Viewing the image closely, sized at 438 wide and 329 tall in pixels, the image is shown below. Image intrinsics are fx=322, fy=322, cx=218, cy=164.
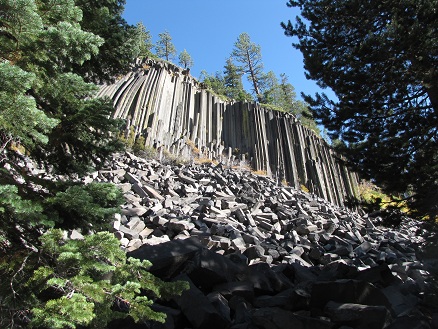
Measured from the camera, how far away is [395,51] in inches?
235

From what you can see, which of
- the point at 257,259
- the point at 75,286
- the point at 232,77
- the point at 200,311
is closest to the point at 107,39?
the point at 75,286

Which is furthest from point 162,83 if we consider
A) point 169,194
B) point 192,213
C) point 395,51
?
point 395,51

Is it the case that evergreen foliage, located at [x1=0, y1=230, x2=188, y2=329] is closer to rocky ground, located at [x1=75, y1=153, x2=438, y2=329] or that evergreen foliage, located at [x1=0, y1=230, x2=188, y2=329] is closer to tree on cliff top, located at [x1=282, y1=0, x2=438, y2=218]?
rocky ground, located at [x1=75, y1=153, x2=438, y2=329]

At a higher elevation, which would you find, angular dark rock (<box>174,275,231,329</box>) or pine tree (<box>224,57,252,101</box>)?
pine tree (<box>224,57,252,101</box>)

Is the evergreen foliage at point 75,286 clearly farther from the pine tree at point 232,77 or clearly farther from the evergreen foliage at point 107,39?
the pine tree at point 232,77

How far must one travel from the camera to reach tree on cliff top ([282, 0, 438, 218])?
19.4ft

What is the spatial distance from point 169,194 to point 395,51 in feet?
25.7

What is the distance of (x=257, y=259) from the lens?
22.9 feet

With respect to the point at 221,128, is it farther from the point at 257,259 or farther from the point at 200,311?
the point at 200,311

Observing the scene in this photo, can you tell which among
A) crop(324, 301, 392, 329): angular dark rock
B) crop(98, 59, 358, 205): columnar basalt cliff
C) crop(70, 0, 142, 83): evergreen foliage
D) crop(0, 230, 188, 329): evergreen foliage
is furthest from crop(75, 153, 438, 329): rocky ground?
crop(98, 59, 358, 205): columnar basalt cliff

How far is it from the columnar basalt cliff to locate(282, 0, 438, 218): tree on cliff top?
12.7 m

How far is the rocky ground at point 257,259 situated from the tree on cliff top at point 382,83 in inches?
62.5

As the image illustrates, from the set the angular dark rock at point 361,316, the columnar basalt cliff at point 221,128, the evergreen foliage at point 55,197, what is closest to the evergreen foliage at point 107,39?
the evergreen foliage at point 55,197

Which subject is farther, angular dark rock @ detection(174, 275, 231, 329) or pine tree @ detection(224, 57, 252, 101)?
pine tree @ detection(224, 57, 252, 101)
